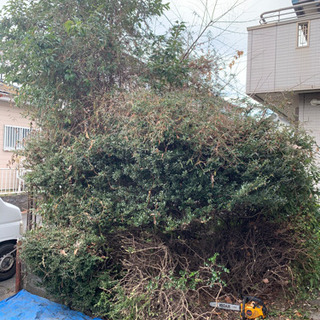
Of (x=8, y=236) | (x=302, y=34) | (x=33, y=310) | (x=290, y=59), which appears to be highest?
(x=302, y=34)

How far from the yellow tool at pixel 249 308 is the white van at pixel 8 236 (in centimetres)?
318

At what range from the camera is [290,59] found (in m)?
7.04

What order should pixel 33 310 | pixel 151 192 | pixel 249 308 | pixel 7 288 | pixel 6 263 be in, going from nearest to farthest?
pixel 249 308
pixel 151 192
pixel 33 310
pixel 7 288
pixel 6 263

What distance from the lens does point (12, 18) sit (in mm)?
4586

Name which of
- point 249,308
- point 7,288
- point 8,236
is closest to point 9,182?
point 8,236

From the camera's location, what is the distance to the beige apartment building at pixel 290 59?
6.76 meters

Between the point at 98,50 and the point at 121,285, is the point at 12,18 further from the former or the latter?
the point at 121,285

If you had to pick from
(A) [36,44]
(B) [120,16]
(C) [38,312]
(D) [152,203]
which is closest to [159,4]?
(B) [120,16]

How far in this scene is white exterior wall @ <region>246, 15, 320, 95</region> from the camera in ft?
22.1

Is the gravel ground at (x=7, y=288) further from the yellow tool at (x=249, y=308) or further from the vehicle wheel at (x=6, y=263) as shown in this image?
the yellow tool at (x=249, y=308)

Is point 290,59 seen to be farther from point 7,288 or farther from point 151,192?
point 7,288

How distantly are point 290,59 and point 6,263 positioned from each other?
7314mm

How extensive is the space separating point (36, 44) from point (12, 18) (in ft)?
3.97

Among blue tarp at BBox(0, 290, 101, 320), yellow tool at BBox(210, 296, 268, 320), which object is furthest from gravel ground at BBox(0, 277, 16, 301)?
yellow tool at BBox(210, 296, 268, 320)
